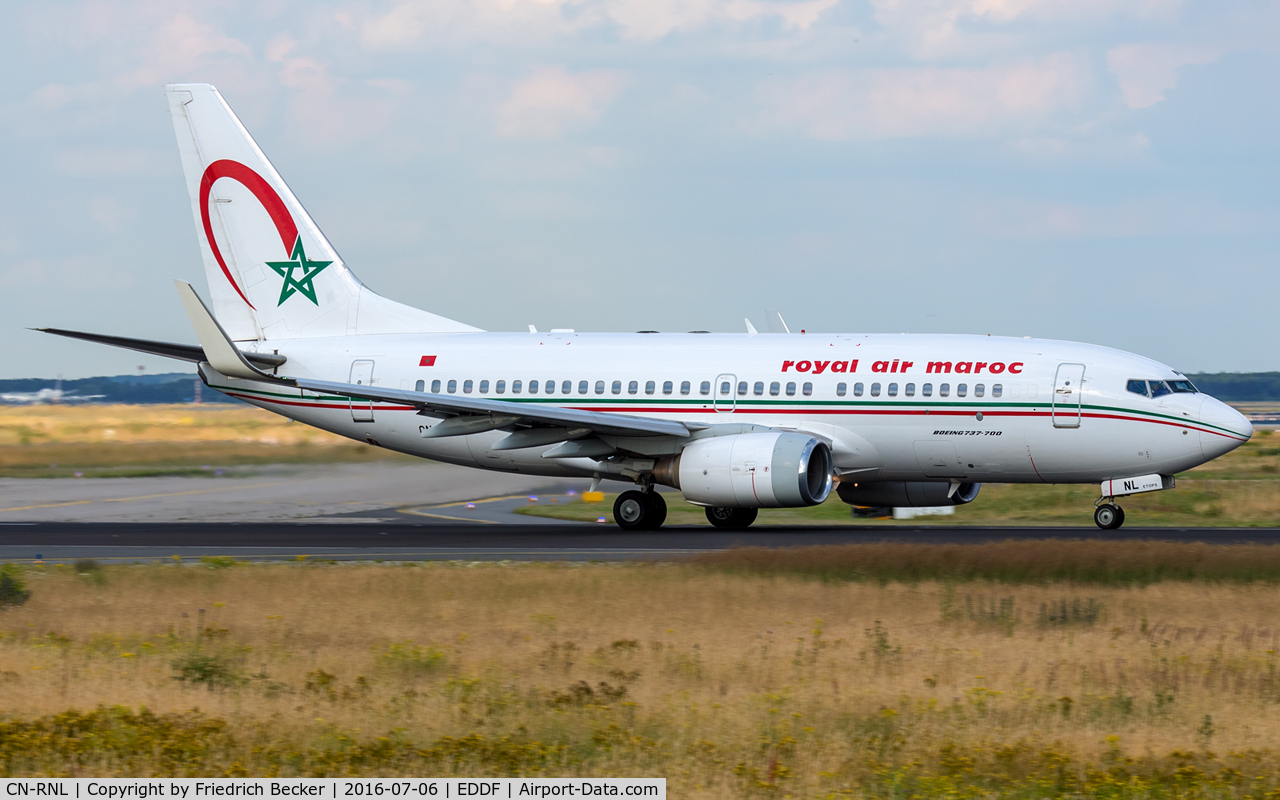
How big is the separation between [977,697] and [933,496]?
60.7 feet

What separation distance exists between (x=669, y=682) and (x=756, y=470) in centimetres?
1429

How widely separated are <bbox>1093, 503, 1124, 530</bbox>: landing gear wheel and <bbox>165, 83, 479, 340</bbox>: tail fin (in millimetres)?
14174

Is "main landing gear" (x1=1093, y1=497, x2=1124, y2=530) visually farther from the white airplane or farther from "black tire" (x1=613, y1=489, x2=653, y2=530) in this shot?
"black tire" (x1=613, y1=489, x2=653, y2=530)

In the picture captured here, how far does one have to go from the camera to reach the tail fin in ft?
108

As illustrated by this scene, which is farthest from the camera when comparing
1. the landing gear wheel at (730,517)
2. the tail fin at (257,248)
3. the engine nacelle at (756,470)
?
the tail fin at (257,248)

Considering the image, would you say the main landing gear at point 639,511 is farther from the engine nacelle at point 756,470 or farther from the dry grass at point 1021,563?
the dry grass at point 1021,563

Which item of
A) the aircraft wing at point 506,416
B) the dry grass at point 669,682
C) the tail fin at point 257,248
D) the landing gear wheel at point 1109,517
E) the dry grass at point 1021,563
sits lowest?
the dry grass at point 669,682

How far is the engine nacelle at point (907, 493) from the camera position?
2956 cm

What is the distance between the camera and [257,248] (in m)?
33.3

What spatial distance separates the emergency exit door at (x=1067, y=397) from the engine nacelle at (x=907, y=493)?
328 cm

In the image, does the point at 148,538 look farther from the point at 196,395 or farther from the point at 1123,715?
the point at 196,395

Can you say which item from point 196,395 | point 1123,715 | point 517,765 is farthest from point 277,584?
point 196,395

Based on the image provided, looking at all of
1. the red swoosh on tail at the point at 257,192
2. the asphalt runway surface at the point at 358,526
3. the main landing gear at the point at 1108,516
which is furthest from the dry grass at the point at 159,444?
the main landing gear at the point at 1108,516

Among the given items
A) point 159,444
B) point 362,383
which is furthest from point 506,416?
point 159,444
